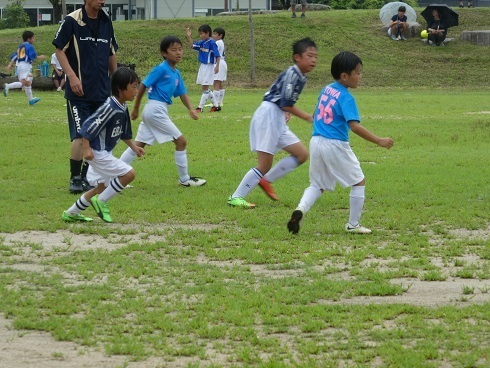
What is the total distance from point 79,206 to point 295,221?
211cm

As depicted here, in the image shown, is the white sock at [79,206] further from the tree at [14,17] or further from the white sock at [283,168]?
the tree at [14,17]

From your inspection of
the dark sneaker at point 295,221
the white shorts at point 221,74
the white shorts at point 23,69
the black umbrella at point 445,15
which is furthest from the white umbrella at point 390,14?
the dark sneaker at point 295,221

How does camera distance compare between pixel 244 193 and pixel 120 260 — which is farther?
pixel 244 193

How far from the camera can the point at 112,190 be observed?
915 centimetres

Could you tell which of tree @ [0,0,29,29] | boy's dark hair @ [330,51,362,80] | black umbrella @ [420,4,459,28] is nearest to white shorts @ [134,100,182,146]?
boy's dark hair @ [330,51,362,80]

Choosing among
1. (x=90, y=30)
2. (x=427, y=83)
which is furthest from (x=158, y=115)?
(x=427, y=83)

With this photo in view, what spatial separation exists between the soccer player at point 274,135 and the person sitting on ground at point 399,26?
103 feet

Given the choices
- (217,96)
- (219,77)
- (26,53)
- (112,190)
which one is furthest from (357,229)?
(26,53)

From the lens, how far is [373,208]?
998 cm

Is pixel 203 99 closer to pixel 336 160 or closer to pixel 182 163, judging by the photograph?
pixel 182 163

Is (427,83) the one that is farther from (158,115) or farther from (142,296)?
(142,296)

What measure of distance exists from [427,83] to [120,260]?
28.0 m

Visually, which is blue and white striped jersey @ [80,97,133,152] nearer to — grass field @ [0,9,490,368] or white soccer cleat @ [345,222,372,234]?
grass field @ [0,9,490,368]

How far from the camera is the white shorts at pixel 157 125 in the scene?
11602 millimetres
